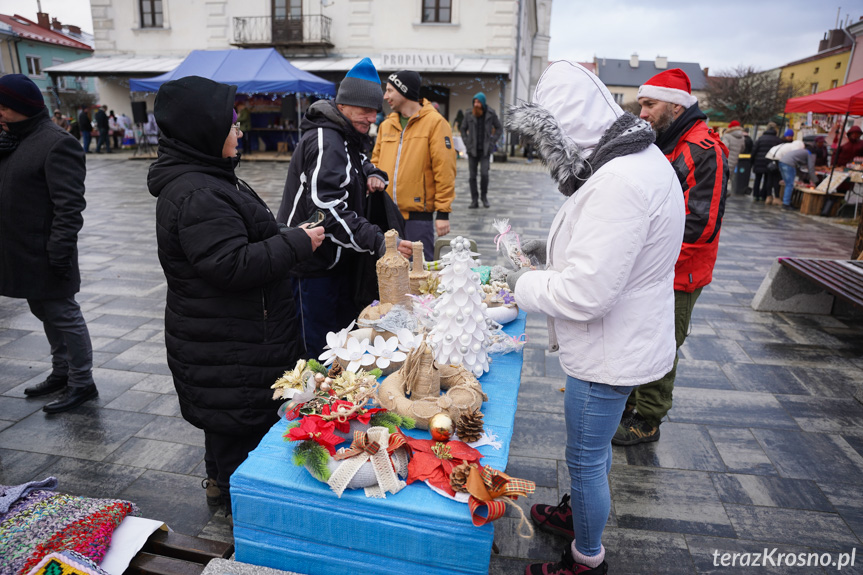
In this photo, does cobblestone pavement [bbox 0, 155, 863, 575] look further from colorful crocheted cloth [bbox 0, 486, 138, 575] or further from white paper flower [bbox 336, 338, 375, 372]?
white paper flower [bbox 336, 338, 375, 372]

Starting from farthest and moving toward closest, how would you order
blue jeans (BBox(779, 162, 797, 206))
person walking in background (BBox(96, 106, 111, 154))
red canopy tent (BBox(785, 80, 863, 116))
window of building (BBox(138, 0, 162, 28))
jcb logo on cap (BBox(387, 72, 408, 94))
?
1. window of building (BBox(138, 0, 162, 28))
2. person walking in background (BBox(96, 106, 111, 154))
3. blue jeans (BBox(779, 162, 797, 206))
4. red canopy tent (BBox(785, 80, 863, 116))
5. jcb logo on cap (BBox(387, 72, 408, 94))

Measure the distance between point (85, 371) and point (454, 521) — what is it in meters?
2.99

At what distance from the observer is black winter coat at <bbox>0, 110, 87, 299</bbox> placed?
296 centimetres

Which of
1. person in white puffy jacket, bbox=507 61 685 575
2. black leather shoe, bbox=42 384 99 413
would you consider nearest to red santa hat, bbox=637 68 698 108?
person in white puffy jacket, bbox=507 61 685 575

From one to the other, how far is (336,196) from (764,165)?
44.0ft

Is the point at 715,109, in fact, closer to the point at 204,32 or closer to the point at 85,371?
the point at 204,32

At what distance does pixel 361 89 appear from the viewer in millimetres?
2689

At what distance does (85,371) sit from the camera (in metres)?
3.36

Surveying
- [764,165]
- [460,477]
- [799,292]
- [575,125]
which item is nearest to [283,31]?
[764,165]

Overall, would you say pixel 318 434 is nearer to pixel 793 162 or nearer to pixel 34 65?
pixel 793 162

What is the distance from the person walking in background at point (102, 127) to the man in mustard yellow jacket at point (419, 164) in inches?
781

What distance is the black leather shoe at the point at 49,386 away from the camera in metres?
3.45

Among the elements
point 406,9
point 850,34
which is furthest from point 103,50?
point 850,34

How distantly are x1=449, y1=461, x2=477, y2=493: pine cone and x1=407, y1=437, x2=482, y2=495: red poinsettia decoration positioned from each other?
0.03m
